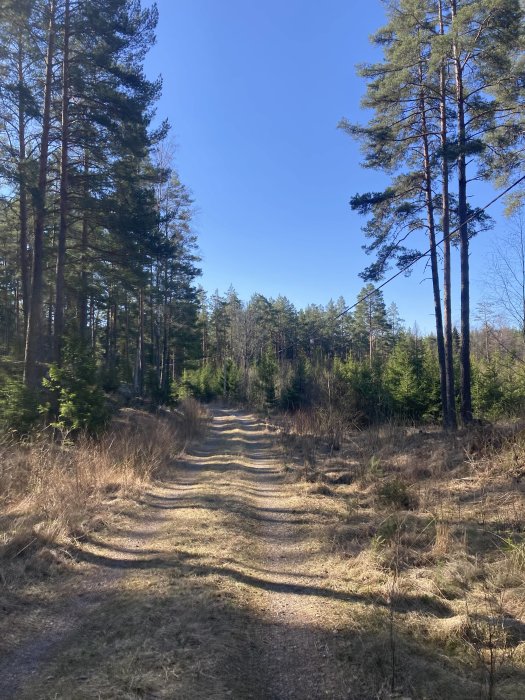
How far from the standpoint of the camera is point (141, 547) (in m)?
5.62

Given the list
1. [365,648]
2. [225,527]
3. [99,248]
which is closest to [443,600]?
[365,648]

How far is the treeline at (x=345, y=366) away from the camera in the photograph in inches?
739

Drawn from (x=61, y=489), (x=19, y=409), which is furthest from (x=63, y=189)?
(x=61, y=489)

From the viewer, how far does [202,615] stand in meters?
3.71

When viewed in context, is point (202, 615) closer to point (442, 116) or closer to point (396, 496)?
point (396, 496)

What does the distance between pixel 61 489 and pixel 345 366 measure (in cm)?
2370

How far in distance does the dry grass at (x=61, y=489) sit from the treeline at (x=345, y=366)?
6.12 meters

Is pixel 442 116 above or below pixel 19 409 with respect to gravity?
above

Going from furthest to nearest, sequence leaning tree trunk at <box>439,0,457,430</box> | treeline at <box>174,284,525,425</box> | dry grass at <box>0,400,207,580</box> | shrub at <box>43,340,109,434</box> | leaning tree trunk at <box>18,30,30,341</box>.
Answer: treeline at <box>174,284,525,425</box>
leaning tree trunk at <box>439,0,457,430</box>
leaning tree trunk at <box>18,30,30,341</box>
shrub at <box>43,340,109,434</box>
dry grass at <box>0,400,207,580</box>

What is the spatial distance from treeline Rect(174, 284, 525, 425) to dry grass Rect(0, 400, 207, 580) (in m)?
6.12

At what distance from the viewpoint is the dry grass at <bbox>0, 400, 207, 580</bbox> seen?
5.12 meters

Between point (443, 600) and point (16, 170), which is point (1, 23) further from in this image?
point (443, 600)

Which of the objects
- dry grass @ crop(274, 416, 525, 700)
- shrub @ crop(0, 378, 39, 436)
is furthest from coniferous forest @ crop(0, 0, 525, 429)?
dry grass @ crop(274, 416, 525, 700)

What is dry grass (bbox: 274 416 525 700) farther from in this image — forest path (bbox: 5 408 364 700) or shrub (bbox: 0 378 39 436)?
shrub (bbox: 0 378 39 436)
